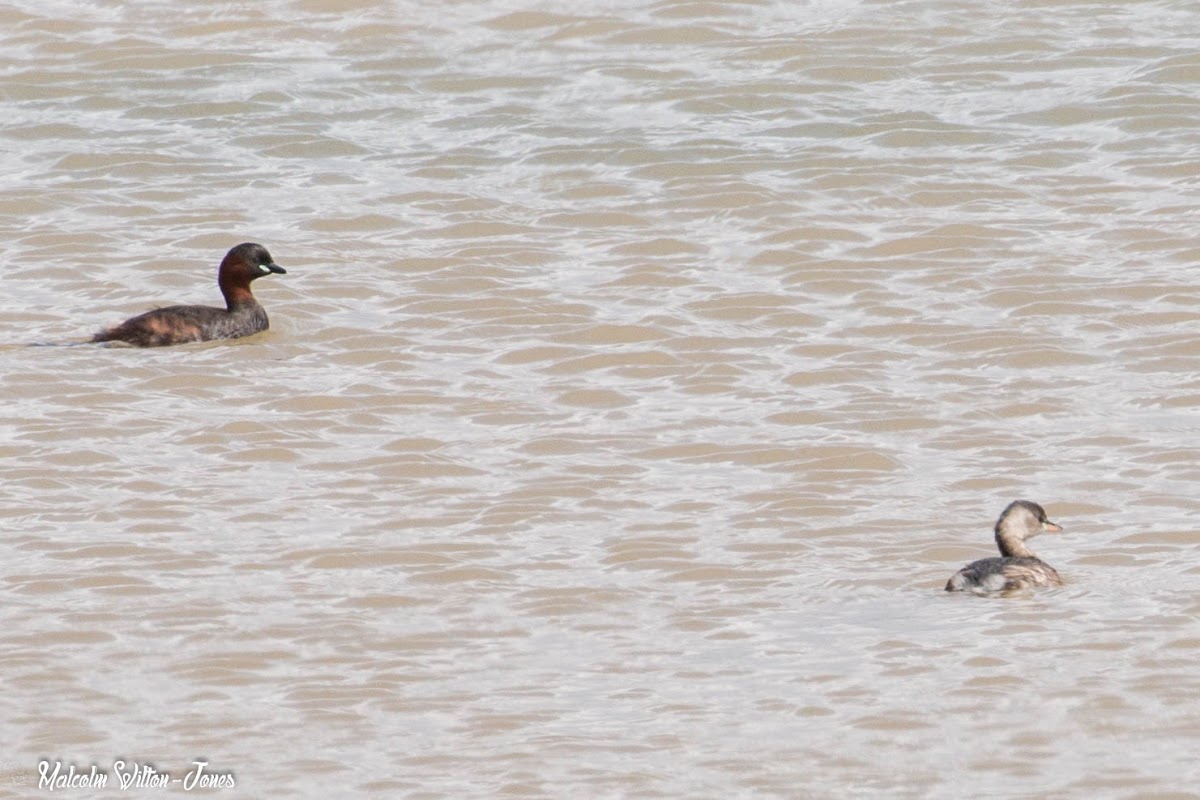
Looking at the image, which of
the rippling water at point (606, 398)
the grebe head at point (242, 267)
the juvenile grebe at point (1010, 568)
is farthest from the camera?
the grebe head at point (242, 267)

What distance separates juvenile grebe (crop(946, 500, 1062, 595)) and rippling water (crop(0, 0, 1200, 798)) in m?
0.08

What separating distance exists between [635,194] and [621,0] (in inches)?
201

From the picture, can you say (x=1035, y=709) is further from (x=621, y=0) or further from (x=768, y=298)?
(x=621, y=0)

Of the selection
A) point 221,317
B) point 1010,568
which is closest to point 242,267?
point 221,317

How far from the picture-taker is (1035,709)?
24.7ft

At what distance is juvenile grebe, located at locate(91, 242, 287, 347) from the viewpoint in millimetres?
12242

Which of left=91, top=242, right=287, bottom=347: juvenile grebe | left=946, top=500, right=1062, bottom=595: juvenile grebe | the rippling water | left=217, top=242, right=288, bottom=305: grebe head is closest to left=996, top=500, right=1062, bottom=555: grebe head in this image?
left=946, top=500, right=1062, bottom=595: juvenile grebe

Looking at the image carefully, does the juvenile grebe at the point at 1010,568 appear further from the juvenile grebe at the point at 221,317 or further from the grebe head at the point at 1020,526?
the juvenile grebe at the point at 221,317

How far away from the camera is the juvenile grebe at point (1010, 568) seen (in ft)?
27.8

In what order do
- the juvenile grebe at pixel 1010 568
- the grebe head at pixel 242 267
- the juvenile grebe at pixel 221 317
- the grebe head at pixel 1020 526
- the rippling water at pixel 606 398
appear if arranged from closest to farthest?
the rippling water at pixel 606 398
the juvenile grebe at pixel 1010 568
the grebe head at pixel 1020 526
the juvenile grebe at pixel 221 317
the grebe head at pixel 242 267

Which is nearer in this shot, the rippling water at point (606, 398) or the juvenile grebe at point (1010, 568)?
the rippling water at point (606, 398)

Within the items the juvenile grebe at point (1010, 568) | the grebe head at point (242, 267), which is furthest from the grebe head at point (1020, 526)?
the grebe head at point (242, 267)

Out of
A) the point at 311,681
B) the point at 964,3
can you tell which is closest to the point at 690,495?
the point at 311,681

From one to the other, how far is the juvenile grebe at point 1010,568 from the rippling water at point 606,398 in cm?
8
